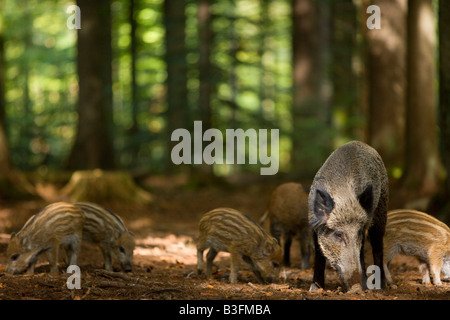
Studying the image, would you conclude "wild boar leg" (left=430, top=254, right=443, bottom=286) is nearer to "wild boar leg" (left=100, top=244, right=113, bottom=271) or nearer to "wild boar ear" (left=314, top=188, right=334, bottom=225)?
"wild boar ear" (left=314, top=188, right=334, bottom=225)

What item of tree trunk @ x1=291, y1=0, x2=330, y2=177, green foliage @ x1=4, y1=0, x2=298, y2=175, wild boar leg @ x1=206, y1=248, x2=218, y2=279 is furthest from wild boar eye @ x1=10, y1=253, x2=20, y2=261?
tree trunk @ x1=291, y1=0, x2=330, y2=177

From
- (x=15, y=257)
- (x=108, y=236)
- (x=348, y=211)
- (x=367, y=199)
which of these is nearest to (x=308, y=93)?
(x=108, y=236)

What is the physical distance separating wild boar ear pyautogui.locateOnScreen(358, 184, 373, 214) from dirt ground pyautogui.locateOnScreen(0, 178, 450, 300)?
0.91 meters

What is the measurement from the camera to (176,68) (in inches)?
763

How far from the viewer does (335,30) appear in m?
28.3

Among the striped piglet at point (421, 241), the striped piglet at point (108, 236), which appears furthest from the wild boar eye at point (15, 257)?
the striped piglet at point (421, 241)

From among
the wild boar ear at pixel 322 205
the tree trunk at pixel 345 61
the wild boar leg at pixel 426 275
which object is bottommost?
the wild boar leg at pixel 426 275

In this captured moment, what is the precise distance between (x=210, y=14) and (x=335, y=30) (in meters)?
11.9

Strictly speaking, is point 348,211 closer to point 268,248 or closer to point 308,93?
point 268,248

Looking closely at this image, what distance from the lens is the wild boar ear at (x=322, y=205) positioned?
6176 millimetres

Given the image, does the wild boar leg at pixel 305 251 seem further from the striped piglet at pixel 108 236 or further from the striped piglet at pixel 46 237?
the striped piglet at pixel 46 237
